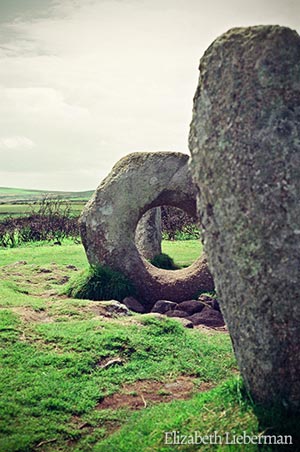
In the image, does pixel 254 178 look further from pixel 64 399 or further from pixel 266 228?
pixel 64 399

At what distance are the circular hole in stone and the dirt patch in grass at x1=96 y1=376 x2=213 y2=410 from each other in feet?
25.2

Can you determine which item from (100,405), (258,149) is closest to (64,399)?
(100,405)

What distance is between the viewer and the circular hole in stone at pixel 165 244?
51.7 feet

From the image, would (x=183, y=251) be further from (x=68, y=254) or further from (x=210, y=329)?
(x=210, y=329)

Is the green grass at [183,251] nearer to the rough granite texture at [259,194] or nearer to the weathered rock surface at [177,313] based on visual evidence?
the weathered rock surface at [177,313]

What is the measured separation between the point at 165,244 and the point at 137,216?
8.85m

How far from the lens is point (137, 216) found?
42.2 feet

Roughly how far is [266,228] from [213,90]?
147cm

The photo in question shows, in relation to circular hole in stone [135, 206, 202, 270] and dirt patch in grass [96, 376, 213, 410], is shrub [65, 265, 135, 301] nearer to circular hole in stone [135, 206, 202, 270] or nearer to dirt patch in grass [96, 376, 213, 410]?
circular hole in stone [135, 206, 202, 270]

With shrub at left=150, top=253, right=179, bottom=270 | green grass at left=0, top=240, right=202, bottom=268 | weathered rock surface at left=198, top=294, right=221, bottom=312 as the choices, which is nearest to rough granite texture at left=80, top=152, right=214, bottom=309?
weathered rock surface at left=198, top=294, right=221, bottom=312

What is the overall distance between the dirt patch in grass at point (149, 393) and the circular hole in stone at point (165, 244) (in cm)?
768

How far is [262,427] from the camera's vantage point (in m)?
5.05

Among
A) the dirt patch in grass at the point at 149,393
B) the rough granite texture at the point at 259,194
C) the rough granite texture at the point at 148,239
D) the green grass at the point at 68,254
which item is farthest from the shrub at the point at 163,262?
the rough granite texture at the point at 259,194

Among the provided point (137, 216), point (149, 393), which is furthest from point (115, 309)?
point (149, 393)
